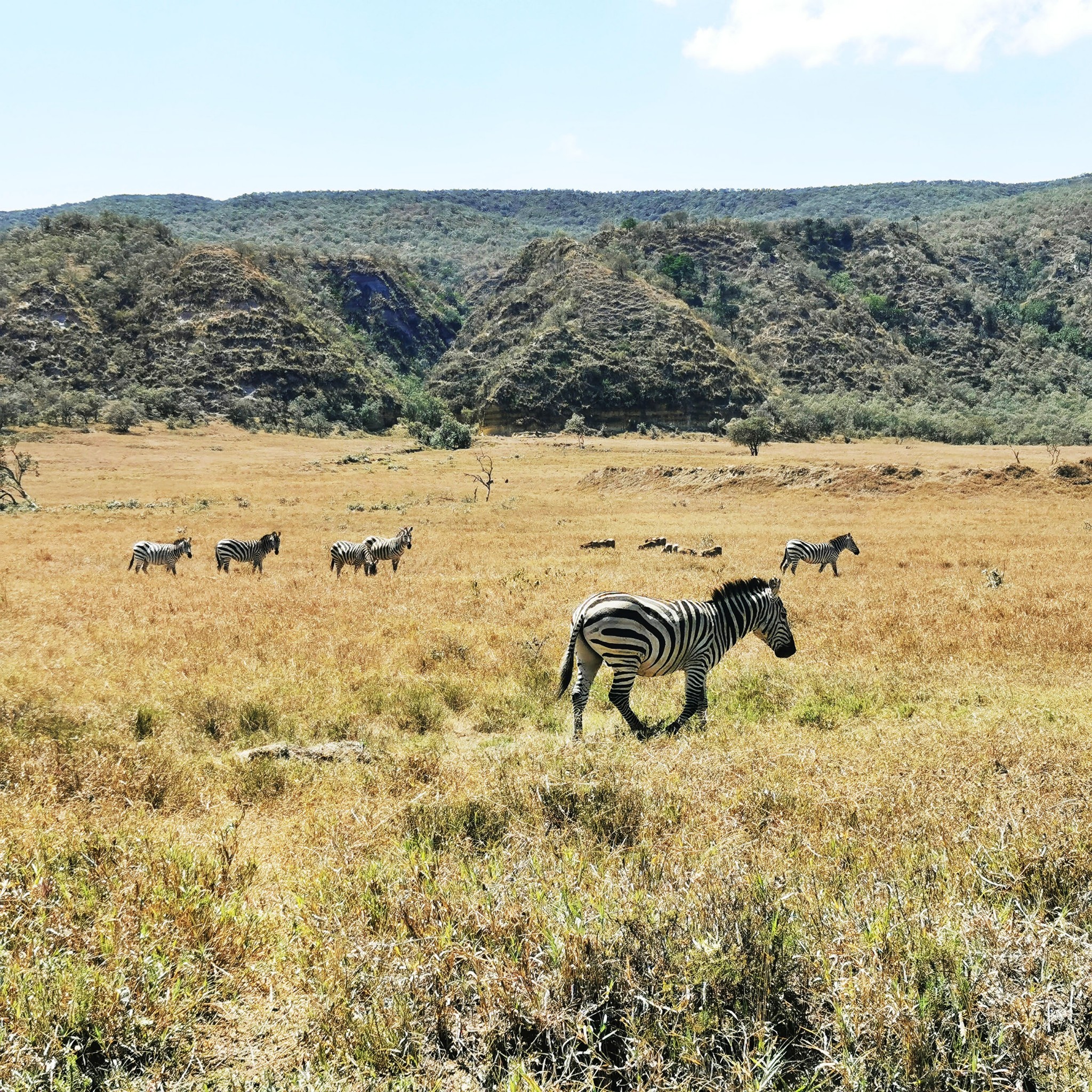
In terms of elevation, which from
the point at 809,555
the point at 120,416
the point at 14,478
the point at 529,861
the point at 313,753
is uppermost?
the point at 120,416

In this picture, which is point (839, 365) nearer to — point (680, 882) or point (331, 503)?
point (331, 503)

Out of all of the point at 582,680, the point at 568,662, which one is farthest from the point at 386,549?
the point at 582,680

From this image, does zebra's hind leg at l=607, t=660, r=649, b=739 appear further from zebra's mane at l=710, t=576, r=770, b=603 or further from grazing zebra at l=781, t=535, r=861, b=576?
grazing zebra at l=781, t=535, r=861, b=576

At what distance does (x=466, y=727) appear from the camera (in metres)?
9.21

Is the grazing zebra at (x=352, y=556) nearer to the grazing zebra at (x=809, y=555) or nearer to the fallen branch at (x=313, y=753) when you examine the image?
the grazing zebra at (x=809, y=555)

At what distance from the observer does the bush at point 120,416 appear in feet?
288

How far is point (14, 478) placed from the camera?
4716 centimetres

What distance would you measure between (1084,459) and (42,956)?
57017 mm

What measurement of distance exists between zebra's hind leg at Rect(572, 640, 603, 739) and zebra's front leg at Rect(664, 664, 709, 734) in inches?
44.7

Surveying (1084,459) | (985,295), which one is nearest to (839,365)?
(985,295)

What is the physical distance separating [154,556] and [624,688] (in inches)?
792

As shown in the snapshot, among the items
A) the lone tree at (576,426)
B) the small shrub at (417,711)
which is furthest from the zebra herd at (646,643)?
the lone tree at (576,426)

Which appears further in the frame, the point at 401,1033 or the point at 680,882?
the point at 680,882

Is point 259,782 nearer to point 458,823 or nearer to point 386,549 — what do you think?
point 458,823
